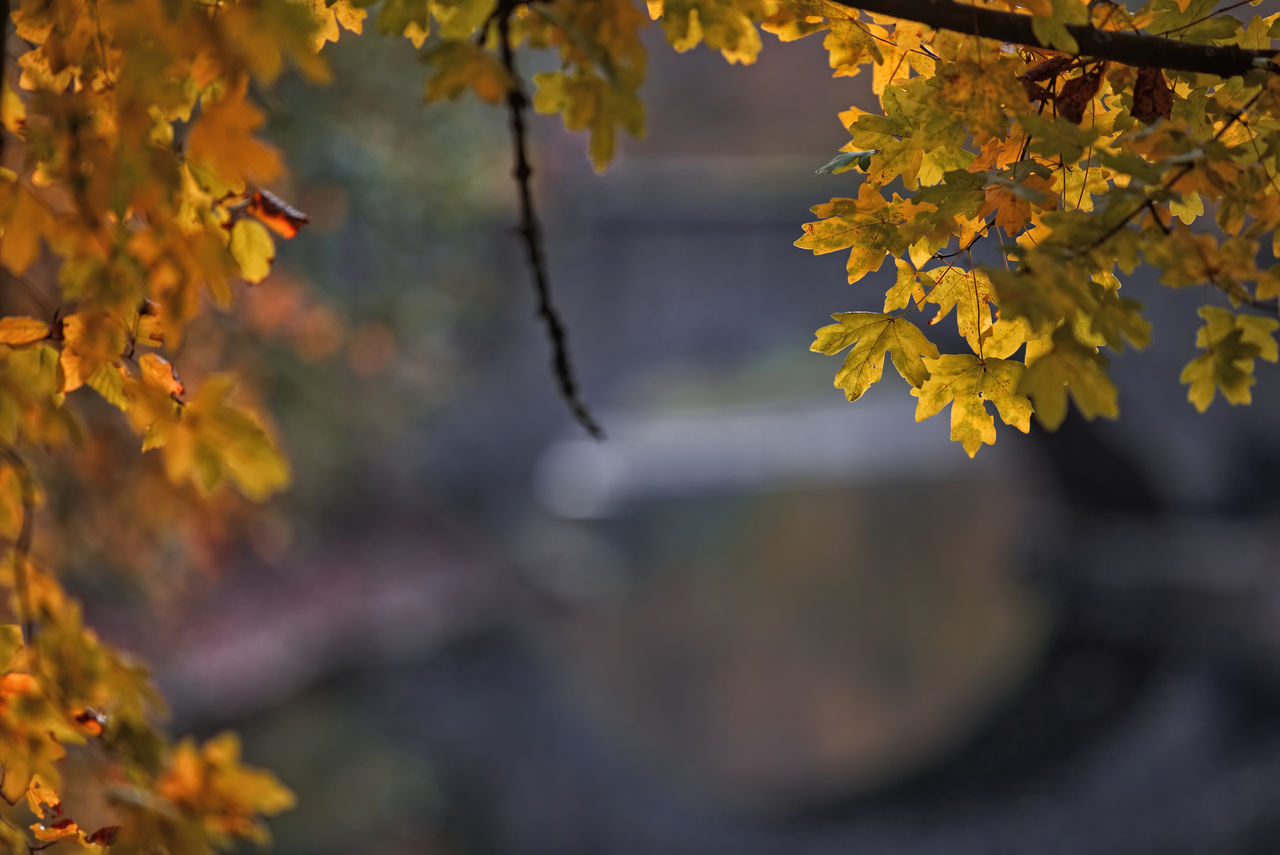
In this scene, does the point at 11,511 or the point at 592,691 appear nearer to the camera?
the point at 11,511

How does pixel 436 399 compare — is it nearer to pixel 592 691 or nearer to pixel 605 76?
pixel 592 691

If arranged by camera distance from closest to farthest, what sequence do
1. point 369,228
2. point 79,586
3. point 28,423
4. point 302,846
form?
1. point 28,423
2. point 79,586
3. point 369,228
4. point 302,846

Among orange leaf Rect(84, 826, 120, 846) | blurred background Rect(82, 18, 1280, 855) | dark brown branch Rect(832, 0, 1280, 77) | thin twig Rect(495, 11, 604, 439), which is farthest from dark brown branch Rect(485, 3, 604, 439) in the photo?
blurred background Rect(82, 18, 1280, 855)

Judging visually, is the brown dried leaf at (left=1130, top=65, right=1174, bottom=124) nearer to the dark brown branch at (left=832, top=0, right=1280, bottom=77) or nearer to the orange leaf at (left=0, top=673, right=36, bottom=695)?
the dark brown branch at (left=832, top=0, right=1280, bottom=77)

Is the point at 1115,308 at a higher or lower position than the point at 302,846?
lower

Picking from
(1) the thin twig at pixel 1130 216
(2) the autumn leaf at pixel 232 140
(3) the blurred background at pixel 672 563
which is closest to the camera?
(2) the autumn leaf at pixel 232 140

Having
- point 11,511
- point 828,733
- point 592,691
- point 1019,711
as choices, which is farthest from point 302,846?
point 11,511

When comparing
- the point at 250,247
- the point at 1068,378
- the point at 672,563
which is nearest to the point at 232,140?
the point at 250,247

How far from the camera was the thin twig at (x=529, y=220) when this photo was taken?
0.82 m

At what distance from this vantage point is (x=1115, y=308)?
0.86 metres

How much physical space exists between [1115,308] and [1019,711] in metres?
7.24

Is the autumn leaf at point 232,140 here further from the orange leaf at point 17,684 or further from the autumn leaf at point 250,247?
the orange leaf at point 17,684

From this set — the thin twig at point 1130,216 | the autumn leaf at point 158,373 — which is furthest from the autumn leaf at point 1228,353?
the autumn leaf at point 158,373

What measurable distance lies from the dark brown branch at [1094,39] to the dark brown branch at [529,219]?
289 millimetres
